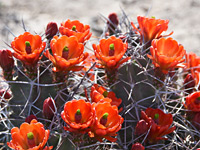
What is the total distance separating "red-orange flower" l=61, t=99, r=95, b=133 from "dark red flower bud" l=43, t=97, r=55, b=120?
0.14 meters

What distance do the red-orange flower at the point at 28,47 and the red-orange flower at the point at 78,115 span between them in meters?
0.25

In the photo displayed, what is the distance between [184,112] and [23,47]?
73 cm

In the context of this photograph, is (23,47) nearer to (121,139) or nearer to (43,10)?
(121,139)

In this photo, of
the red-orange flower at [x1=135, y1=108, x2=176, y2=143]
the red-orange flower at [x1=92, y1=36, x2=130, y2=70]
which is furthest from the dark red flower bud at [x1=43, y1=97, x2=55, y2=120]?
the red-orange flower at [x1=135, y1=108, x2=176, y2=143]

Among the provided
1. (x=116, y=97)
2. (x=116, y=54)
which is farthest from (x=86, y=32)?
(x=116, y=97)

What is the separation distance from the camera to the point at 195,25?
389 cm

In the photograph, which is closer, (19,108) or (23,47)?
(23,47)

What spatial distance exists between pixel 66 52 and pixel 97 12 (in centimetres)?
288

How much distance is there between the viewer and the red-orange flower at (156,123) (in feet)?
3.85

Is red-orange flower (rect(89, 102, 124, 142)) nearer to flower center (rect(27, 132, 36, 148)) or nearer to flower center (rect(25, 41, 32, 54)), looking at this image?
flower center (rect(27, 132, 36, 148))

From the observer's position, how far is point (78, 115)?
101 centimetres

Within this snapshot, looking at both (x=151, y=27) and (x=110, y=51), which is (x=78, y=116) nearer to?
(x=110, y=51)

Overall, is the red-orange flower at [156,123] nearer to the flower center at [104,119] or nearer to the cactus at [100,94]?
the cactus at [100,94]

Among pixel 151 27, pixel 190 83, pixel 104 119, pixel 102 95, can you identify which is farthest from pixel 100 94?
pixel 190 83
